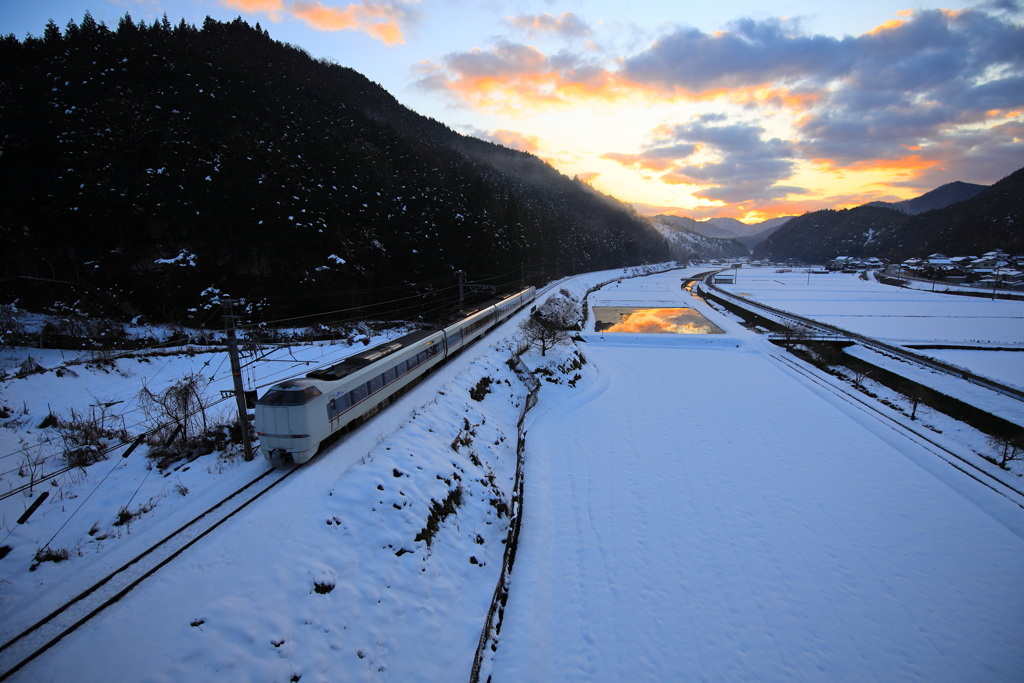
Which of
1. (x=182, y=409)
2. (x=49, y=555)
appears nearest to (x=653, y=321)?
(x=182, y=409)

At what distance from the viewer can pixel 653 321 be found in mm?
50094

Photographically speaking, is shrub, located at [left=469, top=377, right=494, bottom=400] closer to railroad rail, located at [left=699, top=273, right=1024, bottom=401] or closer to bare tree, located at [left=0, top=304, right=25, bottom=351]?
bare tree, located at [left=0, top=304, right=25, bottom=351]

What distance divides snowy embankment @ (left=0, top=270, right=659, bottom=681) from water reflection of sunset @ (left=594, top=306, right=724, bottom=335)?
35.5m

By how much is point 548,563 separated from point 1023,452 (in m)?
22.7

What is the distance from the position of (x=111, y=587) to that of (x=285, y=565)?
8.79ft

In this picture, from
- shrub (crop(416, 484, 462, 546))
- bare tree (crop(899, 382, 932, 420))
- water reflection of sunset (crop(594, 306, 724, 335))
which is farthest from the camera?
water reflection of sunset (crop(594, 306, 724, 335))

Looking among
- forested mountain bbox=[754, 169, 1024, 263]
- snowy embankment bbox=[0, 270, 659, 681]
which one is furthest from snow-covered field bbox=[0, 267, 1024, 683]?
forested mountain bbox=[754, 169, 1024, 263]

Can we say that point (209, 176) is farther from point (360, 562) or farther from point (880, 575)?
point (880, 575)

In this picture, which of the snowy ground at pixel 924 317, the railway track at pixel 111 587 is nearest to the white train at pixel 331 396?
the railway track at pixel 111 587

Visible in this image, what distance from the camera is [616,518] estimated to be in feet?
44.2

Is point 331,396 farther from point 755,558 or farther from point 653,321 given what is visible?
point 653,321

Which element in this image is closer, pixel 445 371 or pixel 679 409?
pixel 445 371

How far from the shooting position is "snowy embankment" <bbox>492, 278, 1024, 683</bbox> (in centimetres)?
898

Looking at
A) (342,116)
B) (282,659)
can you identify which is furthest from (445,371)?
(342,116)
